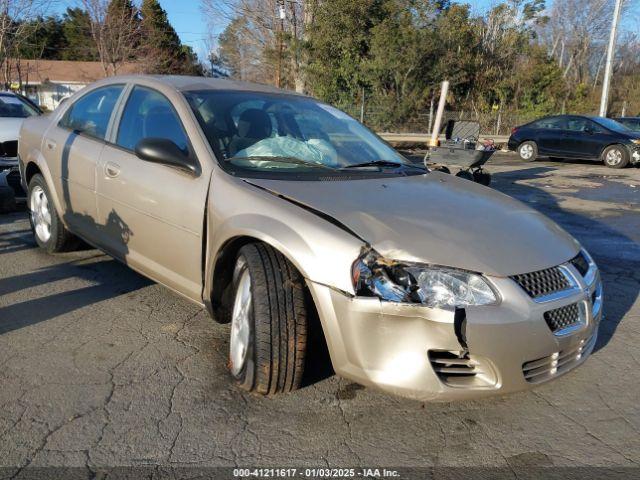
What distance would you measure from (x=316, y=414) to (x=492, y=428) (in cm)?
87

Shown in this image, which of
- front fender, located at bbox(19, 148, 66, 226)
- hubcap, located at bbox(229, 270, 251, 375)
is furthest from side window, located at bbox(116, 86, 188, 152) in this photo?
front fender, located at bbox(19, 148, 66, 226)

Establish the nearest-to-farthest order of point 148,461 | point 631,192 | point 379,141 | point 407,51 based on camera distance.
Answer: point 148,461
point 379,141
point 631,192
point 407,51

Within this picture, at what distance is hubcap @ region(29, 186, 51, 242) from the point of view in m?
5.25

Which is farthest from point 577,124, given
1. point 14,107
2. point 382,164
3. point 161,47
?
point 161,47

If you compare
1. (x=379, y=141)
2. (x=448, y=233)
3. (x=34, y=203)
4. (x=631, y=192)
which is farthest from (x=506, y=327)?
(x=631, y=192)

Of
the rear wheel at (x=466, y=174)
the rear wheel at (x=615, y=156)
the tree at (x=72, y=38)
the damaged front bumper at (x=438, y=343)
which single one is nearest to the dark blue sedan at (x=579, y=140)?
the rear wheel at (x=615, y=156)

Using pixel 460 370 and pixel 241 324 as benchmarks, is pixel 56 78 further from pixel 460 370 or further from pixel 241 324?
pixel 460 370

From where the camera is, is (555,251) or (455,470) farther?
(555,251)

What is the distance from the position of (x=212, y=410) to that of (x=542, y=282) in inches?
68.3

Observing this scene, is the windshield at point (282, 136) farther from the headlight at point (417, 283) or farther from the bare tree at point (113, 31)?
the bare tree at point (113, 31)

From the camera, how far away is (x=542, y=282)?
273 cm

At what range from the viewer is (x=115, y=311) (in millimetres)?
4117

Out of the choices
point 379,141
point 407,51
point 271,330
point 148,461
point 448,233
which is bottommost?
point 148,461

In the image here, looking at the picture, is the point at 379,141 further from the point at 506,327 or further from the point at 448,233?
the point at 506,327
